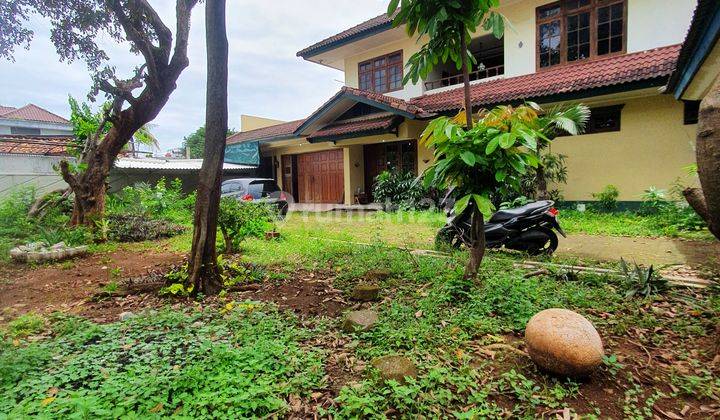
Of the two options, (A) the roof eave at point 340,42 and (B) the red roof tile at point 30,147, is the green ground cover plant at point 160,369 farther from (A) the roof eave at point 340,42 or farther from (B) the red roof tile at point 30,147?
(B) the red roof tile at point 30,147

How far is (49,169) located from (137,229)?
782cm

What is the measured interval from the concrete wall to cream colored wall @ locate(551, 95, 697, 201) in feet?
54.6

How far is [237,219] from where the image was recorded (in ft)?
20.2

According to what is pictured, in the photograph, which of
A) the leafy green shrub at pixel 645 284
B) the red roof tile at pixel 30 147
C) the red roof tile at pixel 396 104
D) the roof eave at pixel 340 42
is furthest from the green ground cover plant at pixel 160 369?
the red roof tile at pixel 30 147

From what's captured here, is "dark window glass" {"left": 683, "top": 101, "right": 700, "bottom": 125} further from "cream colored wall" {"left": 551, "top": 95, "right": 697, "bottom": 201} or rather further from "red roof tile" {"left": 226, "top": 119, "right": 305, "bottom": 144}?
"red roof tile" {"left": 226, "top": 119, "right": 305, "bottom": 144}

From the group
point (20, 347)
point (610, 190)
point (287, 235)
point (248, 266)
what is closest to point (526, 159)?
point (248, 266)

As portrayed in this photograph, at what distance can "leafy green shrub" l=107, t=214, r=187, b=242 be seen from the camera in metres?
8.41

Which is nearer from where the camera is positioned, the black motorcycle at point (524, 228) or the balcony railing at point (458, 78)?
the black motorcycle at point (524, 228)

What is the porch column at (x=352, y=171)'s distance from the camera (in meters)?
15.2

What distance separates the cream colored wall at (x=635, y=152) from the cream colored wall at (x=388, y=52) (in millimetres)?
5961

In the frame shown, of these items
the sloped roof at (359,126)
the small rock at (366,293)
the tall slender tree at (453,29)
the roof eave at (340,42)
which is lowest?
the small rock at (366,293)

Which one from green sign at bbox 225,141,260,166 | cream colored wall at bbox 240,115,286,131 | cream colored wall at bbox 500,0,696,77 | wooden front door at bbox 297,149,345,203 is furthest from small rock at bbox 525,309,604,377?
cream colored wall at bbox 240,115,286,131

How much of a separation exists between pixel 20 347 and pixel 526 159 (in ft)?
14.8

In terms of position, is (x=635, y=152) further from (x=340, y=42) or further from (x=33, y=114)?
(x=33, y=114)
